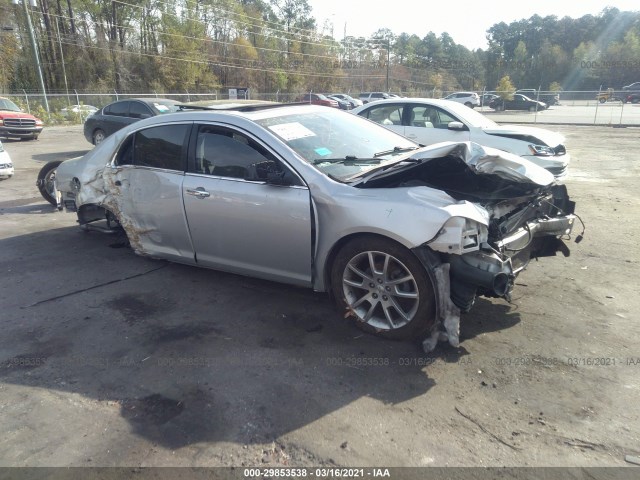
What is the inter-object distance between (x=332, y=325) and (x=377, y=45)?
3261 inches

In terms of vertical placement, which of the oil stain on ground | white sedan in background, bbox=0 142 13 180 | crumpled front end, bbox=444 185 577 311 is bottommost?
the oil stain on ground

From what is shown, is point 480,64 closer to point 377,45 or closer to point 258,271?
point 377,45

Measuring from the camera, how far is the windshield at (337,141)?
13.0 feet

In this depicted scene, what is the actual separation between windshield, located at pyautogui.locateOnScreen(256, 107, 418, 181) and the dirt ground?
129cm

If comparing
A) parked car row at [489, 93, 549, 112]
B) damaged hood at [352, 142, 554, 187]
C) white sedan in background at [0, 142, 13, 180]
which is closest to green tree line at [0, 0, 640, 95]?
parked car row at [489, 93, 549, 112]

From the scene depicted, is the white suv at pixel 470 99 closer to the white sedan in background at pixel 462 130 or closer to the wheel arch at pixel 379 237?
the white sedan in background at pixel 462 130

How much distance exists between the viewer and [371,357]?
3.42 meters

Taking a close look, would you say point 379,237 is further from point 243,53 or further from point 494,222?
point 243,53

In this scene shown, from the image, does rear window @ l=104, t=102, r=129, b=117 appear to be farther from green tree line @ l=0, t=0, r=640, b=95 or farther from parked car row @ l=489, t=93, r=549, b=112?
parked car row @ l=489, t=93, r=549, b=112

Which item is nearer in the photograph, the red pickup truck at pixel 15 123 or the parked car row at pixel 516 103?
the red pickup truck at pixel 15 123

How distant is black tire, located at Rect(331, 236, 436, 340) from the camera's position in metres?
3.36

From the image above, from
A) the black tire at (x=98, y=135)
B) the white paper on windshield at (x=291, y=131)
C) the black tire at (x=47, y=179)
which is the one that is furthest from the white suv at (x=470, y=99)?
the white paper on windshield at (x=291, y=131)

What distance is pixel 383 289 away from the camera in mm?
3527

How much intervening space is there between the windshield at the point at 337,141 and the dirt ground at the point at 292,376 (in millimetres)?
1286
